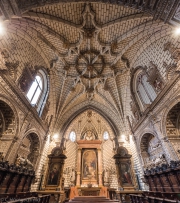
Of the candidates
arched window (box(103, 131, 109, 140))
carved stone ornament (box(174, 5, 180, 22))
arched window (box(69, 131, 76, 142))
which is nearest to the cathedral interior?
carved stone ornament (box(174, 5, 180, 22))

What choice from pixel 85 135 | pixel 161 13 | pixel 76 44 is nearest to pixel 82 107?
pixel 85 135

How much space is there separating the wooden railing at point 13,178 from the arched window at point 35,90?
18.5 feet

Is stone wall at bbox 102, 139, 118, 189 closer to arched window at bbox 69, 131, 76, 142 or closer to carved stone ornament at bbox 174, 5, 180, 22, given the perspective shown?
arched window at bbox 69, 131, 76, 142

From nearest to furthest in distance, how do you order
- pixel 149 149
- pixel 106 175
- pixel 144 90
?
pixel 149 149, pixel 144 90, pixel 106 175

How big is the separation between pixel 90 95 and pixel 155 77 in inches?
367

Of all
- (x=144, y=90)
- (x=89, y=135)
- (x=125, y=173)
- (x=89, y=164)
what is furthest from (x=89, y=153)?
(x=144, y=90)

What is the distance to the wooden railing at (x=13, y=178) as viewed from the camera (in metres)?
7.02

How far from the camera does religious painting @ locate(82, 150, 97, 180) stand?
593 inches

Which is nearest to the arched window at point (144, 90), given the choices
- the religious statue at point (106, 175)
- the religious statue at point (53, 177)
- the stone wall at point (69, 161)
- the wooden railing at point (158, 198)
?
the wooden railing at point (158, 198)

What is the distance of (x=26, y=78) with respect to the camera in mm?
10094

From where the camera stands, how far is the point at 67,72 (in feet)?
47.6

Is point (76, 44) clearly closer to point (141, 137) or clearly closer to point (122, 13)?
point (122, 13)

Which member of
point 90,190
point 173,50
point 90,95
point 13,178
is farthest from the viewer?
point 90,95

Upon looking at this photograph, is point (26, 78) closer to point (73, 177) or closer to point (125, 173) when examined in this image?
point (73, 177)
